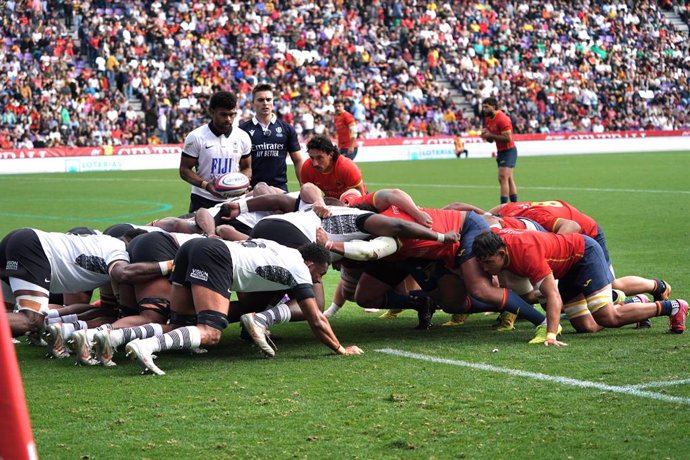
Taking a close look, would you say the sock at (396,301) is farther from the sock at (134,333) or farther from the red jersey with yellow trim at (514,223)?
the sock at (134,333)

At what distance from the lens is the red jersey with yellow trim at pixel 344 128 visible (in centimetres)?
2106

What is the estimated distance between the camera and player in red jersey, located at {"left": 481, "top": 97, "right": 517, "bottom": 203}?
18766 mm

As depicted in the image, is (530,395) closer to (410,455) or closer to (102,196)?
(410,455)

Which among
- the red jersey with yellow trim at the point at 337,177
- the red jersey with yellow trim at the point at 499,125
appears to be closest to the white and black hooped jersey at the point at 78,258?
the red jersey with yellow trim at the point at 337,177

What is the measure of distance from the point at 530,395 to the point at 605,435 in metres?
0.87

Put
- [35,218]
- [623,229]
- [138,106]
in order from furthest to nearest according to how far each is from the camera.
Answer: [138,106]
[35,218]
[623,229]

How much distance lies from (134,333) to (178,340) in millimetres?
574

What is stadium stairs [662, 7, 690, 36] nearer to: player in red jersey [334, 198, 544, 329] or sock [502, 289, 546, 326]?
player in red jersey [334, 198, 544, 329]

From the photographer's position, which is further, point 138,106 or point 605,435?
point 138,106

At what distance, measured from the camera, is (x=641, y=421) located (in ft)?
17.0

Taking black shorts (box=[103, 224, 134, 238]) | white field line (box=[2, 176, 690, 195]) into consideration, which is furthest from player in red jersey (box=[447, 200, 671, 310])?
white field line (box=[2, 176, 690, 195])

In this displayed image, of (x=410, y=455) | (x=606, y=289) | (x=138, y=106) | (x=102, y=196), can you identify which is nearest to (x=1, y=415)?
(x=410, y=455)

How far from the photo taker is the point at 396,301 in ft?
28.4

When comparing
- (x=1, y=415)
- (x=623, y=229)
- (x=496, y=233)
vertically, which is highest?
(x=1, y=415)
